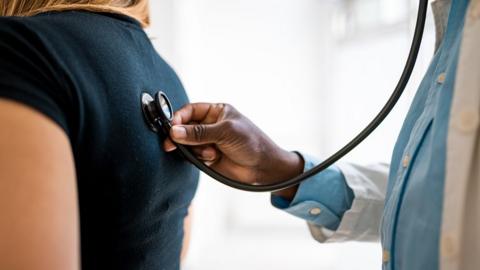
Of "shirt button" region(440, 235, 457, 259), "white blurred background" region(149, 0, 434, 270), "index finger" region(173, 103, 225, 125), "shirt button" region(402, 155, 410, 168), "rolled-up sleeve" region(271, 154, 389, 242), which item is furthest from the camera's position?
"white blurred background" region(149, 0, 434, 270)

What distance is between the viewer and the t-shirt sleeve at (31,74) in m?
0.39

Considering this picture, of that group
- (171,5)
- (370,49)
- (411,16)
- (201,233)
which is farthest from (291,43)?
(411,16)

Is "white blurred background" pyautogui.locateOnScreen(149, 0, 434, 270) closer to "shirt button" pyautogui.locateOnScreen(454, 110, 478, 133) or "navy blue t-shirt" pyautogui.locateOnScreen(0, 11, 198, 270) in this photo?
"navy blue t-shirt" pyautogui.locateOnScreen(0, 11, 198, 270)

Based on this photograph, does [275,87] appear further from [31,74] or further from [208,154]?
[31,74]

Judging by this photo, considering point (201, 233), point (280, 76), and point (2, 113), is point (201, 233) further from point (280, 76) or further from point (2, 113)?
point (2, 113)

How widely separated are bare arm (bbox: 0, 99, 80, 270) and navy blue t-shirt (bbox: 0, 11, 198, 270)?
0.06 ft

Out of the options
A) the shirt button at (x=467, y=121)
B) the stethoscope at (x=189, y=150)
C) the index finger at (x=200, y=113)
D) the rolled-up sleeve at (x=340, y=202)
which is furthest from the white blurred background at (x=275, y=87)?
the shirt button at (x=467, y=121)

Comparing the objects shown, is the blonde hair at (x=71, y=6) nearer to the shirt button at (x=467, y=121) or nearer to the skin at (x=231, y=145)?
the skin at (x=231, y=145)

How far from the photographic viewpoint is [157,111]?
0.59 metres

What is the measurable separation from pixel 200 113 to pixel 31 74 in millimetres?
352

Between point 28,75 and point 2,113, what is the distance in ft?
0.15

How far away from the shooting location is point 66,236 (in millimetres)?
409

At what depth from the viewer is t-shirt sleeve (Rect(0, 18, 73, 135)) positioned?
393mm

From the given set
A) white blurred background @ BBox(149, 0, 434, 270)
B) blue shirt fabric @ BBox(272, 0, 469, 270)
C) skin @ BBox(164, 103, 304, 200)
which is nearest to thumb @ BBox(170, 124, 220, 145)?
skin @ BBox(164, 103, 304, 200)
